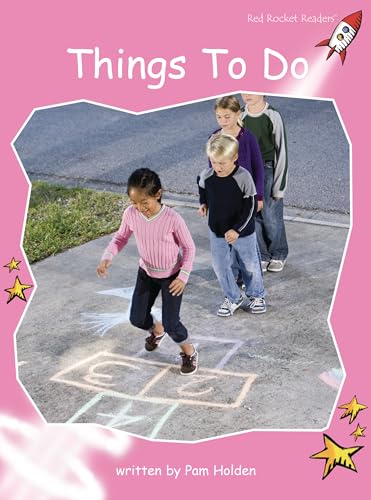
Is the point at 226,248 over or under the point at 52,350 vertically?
over

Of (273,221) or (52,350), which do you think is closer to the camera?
(52,350)

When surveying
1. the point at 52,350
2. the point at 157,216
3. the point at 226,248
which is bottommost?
the point at 52,350

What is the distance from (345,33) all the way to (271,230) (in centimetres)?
282

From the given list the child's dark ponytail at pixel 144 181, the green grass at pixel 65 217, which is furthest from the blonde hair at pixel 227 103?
the green grass at pixel 65 217

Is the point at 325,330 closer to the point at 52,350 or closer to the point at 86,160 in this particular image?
the point at 52,350

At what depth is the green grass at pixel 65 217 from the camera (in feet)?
27.4

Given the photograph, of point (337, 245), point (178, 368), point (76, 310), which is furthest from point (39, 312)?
point (337, 245)

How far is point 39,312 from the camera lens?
23.4 feet

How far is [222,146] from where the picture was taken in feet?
20.3

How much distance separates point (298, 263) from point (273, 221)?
1.50 feet

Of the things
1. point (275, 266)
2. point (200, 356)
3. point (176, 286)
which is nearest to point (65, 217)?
point (275, 266)

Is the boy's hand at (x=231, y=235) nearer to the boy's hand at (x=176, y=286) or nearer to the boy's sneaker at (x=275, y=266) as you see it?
the boy's hand at (x=176, y=286)

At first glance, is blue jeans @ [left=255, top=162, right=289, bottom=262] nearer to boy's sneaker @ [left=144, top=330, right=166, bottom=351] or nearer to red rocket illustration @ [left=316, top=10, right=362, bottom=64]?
boy's sneaker @ [left=144, top=330, right=166, bottom=351]

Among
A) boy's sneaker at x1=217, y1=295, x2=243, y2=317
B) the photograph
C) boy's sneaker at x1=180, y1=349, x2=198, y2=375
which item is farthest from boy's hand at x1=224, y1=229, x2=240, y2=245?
boy's sneaker at x1=180, y1=349, x2=198, y2=375
